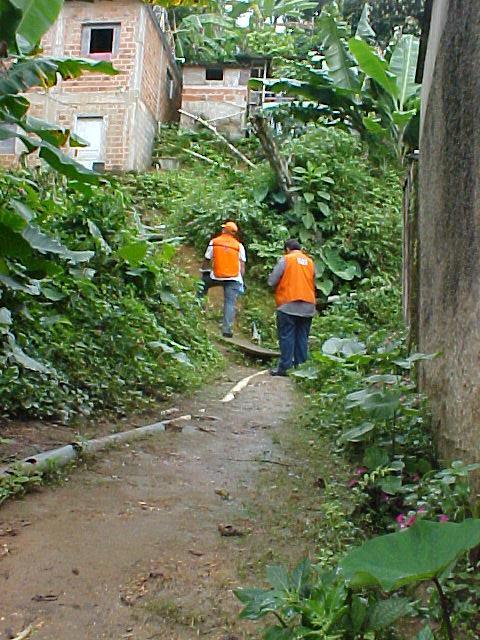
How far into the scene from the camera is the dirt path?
2279mm

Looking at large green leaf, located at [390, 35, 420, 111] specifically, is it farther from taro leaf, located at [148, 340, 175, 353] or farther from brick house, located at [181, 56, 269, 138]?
brick house, located at [181, 56, 269, 138]

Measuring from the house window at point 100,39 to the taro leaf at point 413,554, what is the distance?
718 inches

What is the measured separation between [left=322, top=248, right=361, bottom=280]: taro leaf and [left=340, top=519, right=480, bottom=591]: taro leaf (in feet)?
36.6

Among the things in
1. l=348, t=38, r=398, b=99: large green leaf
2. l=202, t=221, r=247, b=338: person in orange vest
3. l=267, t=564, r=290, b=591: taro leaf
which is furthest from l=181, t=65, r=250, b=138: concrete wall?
l=267, t=564, r=290, b=591: taro leaf

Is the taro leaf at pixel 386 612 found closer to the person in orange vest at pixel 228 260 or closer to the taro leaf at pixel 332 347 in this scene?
the taro leaf at pixel 332 347

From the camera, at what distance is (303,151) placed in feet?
46.5

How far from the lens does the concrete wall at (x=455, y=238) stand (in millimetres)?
2592

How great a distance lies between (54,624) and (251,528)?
1.09 metres

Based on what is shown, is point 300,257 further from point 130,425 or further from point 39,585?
point 39,585

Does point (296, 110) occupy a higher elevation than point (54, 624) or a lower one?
higher

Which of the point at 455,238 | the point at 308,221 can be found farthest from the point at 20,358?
the point at 308,221

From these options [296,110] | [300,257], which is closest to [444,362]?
[300,257]

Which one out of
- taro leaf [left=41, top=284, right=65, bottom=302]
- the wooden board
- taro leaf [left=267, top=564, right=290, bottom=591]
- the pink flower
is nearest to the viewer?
taro leaf [left=267, top=564, right=290, bottom=591]

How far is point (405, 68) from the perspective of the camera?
9.08 meters
